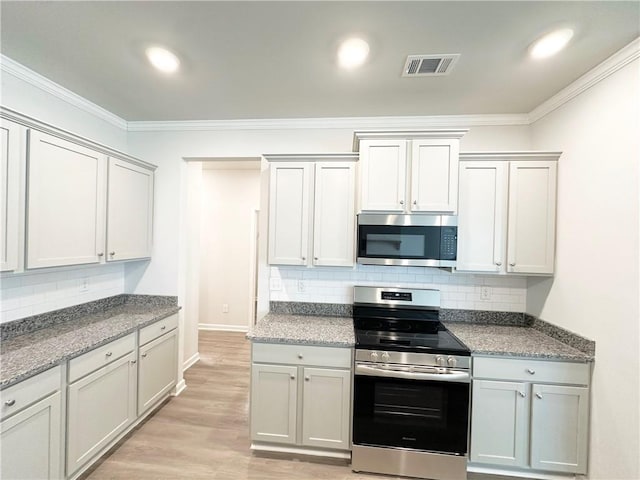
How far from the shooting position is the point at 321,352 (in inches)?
87.0

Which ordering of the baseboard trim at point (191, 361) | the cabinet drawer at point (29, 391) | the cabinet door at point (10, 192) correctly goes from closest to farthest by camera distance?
the cabinet drawer at point (29, 391), the cabinet door at point (10, 192), the baseboard trim at point (191, 361)

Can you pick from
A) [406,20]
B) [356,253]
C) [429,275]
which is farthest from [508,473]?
[406,20]

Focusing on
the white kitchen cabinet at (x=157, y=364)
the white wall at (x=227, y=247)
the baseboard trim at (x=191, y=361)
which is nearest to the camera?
the white kitchen cabinet at (x=157, y=364)

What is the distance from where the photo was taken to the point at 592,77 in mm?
1992

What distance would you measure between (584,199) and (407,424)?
203 cm

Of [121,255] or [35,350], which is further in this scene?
[121,255]

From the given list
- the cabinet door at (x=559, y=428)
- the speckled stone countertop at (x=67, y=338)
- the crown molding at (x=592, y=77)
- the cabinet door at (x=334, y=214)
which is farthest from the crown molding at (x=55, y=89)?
the cabinet door at (x=559, y=428)

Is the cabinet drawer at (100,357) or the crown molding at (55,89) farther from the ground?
the crown molding at (55,89)

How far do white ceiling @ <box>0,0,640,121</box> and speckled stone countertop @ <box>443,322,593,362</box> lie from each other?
1.94m

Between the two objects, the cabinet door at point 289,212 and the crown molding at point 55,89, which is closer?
the crown molding at point 55,89

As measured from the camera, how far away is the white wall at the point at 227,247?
511 centimetres

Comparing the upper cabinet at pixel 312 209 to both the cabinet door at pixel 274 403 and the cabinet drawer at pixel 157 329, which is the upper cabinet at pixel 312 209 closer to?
the cabinet door at pixel 274 403

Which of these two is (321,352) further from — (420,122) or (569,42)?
(569,42)

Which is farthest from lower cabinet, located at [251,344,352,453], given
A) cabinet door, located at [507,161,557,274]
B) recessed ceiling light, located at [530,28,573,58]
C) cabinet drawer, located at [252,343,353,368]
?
recessed ceiling light, located at [530,28,573,58]
